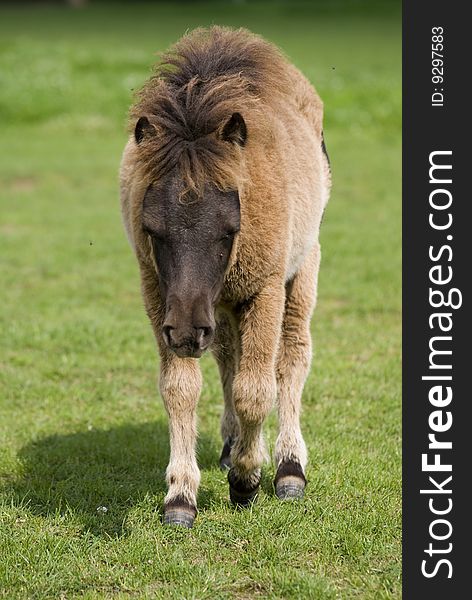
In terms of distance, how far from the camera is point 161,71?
5.34m

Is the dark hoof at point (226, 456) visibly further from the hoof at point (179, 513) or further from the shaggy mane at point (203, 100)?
the shaggy mane at point (203, 100)

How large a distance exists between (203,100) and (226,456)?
2577 mm

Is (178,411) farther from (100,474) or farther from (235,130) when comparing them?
(235,130)

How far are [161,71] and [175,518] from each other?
8.30ft

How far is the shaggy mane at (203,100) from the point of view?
4.68m

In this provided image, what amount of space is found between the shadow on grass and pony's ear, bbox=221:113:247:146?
2169 millimetres

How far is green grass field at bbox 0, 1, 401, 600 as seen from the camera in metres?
4.73

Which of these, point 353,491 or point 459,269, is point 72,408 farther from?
point 459,269

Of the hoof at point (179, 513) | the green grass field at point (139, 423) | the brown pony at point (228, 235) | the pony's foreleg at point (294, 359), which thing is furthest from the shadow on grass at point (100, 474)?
the pony's foreleg at point (294, 359)

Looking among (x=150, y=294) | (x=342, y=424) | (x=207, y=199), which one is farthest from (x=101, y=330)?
(x=207, y=199)

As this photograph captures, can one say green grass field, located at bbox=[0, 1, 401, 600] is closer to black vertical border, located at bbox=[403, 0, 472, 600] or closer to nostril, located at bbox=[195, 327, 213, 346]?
black vertical border, located at bbox=[403, 0, 472, 600]

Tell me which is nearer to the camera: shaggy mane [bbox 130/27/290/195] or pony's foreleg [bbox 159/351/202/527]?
shaggy mane [bbox 130/27/290/195]

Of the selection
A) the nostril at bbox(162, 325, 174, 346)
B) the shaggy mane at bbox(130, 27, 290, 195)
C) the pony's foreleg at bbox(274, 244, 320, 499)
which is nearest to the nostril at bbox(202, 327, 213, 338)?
the nostril at bbox(162, 325, 174, 346)

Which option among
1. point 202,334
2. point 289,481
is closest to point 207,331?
point 202,334
